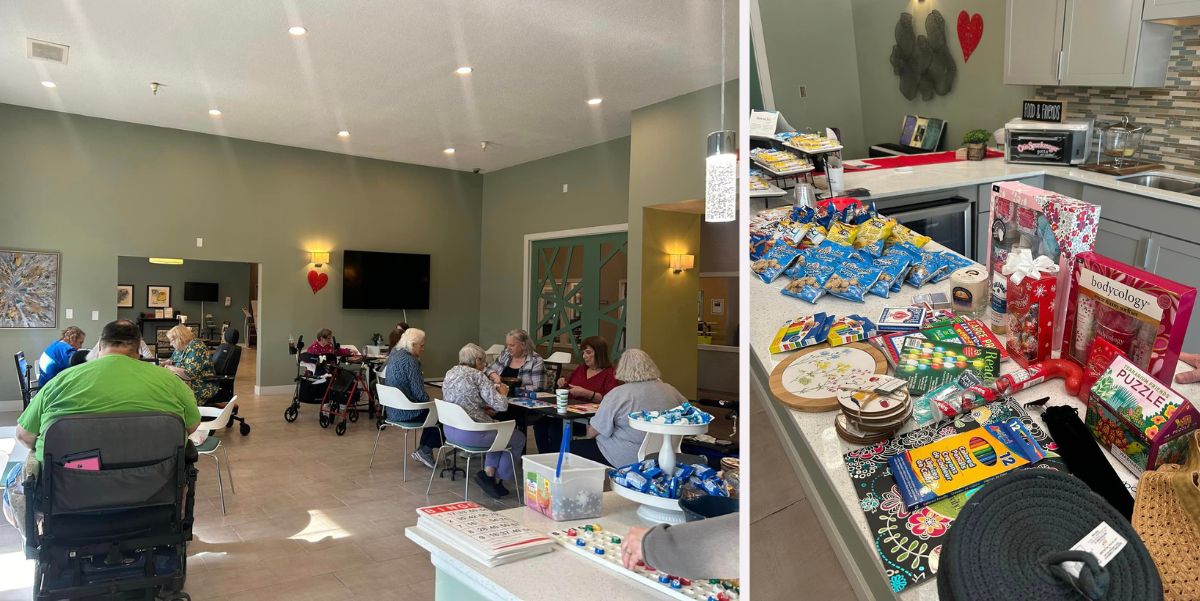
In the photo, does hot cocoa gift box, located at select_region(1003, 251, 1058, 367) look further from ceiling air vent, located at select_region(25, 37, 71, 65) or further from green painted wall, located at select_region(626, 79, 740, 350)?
ceiling air vent, located at select_region(25, 37, 71, 65)

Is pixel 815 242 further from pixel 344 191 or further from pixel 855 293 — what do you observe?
pixel 344 191

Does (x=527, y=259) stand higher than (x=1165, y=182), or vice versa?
(x=527, y=259)

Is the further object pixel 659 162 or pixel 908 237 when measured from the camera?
pixel 659 162

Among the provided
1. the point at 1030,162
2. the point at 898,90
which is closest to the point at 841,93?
the point at 898,90

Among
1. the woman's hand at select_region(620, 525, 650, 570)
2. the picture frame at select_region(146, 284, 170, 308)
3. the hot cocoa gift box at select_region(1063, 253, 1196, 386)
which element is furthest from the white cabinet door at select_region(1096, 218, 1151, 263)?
the picture frame at select_region(146, 284, 170, 308)

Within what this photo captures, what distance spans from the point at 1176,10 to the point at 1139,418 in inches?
8.6

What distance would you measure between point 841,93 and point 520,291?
8496 mm

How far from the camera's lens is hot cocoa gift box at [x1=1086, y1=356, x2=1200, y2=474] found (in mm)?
394

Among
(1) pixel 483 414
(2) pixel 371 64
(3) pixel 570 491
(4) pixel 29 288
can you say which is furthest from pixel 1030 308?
(4) pixel 29 288

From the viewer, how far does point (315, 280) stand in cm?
841

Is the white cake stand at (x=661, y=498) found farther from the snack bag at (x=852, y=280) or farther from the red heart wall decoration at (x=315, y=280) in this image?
the red heart wall decoration at (x=315, y=280)

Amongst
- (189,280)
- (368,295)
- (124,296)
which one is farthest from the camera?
(189,280)

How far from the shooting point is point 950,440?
17.8 inches

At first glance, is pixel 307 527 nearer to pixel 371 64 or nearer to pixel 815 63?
pixel 371 64
